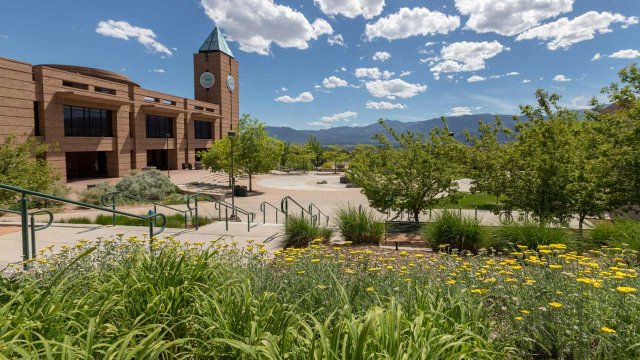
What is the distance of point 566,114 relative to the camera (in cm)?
1491

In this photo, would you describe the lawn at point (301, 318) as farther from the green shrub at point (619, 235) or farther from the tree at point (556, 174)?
the tree at point (556, 174)

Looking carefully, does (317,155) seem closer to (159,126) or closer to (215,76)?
(215,76)

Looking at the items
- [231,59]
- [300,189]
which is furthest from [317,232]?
[231,59]

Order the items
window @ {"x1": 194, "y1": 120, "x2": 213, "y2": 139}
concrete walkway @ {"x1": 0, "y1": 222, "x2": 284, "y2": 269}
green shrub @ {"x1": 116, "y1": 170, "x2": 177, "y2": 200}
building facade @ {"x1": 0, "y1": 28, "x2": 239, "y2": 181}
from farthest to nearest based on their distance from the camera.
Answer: window @ {"x1": 194, "y1": 120, "x2": 213, "y2": 139}
building facade @ {"x1": 0, "y1": 28, "x2": 239, "y2": 181}
green shrub @ {"x1": 116, "y1": 170, "x2": 177, "y2": 200}
concrete walkway @ {"x1": 0, "y1": 222, "x2": 284, "y2": 269}

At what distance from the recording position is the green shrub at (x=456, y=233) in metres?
8.31

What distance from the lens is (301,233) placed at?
9.15m

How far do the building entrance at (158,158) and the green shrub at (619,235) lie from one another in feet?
156


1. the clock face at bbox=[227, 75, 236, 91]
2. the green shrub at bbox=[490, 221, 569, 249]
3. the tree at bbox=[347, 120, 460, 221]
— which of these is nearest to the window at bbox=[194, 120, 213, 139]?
Answer: the clock face at bbox=[227, 75, 236, 91]

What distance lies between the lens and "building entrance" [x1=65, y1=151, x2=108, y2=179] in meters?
A: 38.2

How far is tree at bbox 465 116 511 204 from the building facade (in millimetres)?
29545

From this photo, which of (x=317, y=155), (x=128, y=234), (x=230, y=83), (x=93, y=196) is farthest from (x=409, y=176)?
(x=317, y=155)

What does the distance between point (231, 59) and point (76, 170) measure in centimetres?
3144

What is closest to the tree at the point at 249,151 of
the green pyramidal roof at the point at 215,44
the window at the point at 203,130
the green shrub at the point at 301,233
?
the window at the point at 203,130

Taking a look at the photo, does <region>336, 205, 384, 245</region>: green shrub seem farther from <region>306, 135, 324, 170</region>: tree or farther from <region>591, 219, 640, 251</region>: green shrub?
<region>306, 135, 324, 170</region>: tree
